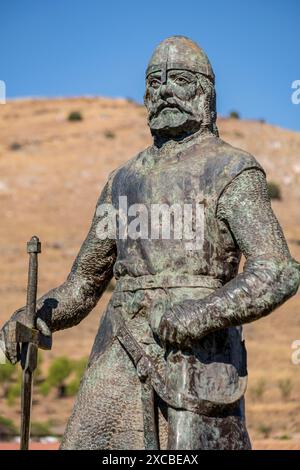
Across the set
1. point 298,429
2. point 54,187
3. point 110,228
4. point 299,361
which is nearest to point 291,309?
point 299,361

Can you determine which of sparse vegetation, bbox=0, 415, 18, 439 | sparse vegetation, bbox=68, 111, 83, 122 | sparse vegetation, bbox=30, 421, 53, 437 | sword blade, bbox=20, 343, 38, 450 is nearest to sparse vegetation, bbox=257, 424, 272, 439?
sparse vegetation, bbox=30, 421, 53, 437

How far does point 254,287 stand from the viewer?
5.02m

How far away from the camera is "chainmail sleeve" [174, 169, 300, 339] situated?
498 centimetres

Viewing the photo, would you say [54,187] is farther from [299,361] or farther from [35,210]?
[299,361]

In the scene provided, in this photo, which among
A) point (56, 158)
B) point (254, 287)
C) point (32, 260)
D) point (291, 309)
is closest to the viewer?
point (254, 287)

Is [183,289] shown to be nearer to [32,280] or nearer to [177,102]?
[32,280]

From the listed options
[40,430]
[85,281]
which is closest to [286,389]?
[40,430]

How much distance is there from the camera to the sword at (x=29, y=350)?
5195 mm

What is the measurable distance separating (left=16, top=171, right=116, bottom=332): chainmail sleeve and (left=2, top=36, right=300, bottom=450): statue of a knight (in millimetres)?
121

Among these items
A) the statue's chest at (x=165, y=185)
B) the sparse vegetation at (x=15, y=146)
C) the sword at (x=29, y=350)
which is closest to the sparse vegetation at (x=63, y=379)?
the statue's chest at (x=165, y=185)

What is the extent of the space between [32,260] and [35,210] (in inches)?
2279

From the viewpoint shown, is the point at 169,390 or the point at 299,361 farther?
the point at 299,361

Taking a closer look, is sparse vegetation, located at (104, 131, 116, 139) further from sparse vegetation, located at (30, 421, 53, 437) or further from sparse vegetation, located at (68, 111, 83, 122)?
sparse vegetation, located at (30, 421, 53, 437)

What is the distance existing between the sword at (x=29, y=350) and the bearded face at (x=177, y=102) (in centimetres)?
82
